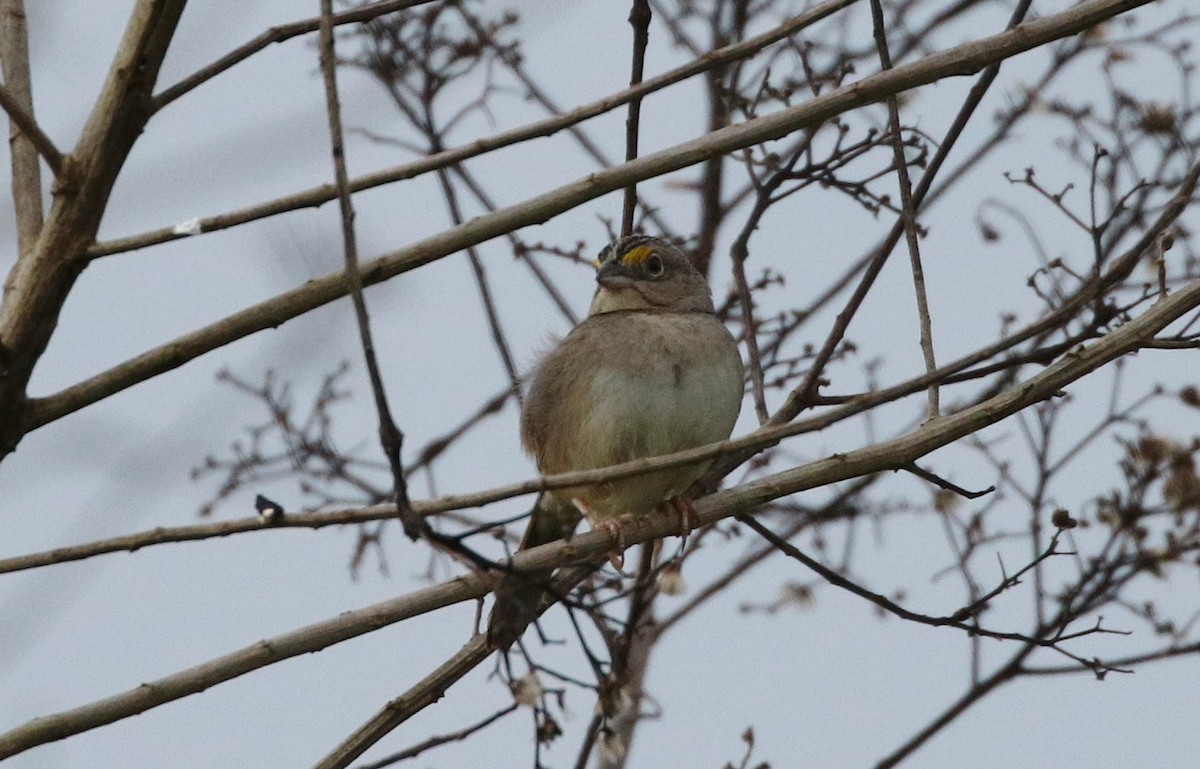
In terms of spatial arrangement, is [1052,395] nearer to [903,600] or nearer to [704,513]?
[704,513]

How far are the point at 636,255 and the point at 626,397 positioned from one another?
47.7 inches

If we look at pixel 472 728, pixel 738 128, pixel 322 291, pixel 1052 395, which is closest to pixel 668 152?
pixel 738 128

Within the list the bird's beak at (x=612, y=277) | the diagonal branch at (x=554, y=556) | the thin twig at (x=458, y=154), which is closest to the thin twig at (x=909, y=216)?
the diagonal branch at (x=554, y=556)

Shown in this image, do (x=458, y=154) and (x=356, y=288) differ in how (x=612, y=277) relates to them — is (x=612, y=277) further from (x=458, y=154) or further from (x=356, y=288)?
(x=356, y=288)

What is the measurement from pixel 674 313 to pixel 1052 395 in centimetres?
300

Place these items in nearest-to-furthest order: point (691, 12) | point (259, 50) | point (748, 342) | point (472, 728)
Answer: point (259, 50), point (472, 728), point (748, 342), point (691, 12)

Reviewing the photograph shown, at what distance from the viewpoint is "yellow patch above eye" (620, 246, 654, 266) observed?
7.74 m

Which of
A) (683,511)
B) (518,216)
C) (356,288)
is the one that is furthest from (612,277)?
(356,288)

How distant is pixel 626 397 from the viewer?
6.80m

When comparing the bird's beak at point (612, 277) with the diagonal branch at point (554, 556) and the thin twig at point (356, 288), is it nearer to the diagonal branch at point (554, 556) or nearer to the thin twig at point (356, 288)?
the diagonal branch at point (554, 556)

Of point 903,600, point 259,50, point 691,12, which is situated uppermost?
point 691,12

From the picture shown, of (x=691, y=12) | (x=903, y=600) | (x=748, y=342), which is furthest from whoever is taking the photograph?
(x=691, y=12)

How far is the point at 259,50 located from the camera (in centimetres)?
444

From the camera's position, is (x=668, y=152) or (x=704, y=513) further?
(x=704, y=513)
